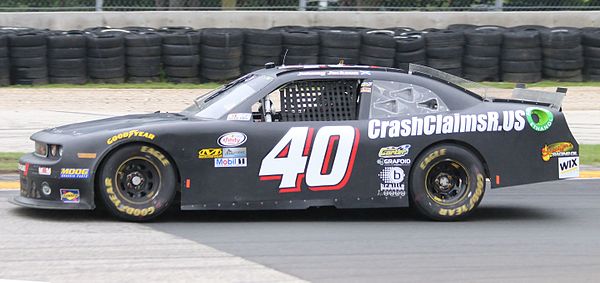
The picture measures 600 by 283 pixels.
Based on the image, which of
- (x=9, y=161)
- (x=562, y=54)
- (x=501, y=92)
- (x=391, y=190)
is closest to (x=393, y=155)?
(x=391, y=190)

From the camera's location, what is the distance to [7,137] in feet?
43.2

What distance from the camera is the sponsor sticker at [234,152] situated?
26.0ft

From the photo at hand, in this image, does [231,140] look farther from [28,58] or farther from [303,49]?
[28,58]

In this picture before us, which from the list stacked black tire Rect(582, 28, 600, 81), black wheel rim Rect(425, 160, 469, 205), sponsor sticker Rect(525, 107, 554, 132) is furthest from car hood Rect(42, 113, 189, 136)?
stacked black tire Rect(582, 28, 600, 81)

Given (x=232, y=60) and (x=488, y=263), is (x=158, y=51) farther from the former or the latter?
(x=488, y=263)

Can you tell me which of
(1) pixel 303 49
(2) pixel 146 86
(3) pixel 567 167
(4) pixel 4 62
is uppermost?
(3) pixel 567 167

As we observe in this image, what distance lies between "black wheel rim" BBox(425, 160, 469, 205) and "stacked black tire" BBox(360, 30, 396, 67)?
9.07 meters

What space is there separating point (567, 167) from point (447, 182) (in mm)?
1076

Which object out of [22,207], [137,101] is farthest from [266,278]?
[137,101]

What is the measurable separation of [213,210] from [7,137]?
5636mm

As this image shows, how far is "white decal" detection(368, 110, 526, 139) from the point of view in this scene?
8.16 meters

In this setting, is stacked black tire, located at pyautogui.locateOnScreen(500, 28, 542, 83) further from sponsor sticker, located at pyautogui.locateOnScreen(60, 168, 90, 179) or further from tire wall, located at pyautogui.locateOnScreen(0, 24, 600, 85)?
sponsor sticker, located at pyautogui.locateOnScreen(60, 168, 90, 179)

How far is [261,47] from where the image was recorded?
17.4 metres

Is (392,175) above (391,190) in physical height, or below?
above
